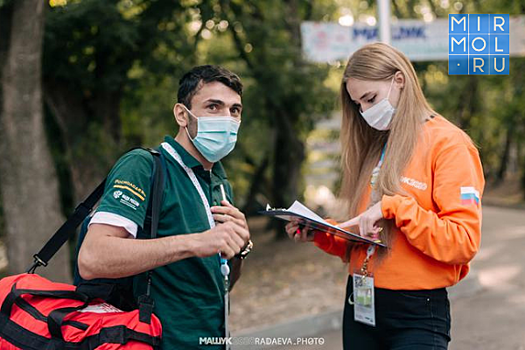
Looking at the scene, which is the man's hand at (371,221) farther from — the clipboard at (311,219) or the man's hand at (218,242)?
the man's hand at (218,242)

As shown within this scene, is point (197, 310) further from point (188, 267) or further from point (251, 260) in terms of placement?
point (251, 260)

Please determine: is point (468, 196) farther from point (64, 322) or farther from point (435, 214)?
point (64, 322)

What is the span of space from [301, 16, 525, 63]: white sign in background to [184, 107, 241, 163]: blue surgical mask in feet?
16.2

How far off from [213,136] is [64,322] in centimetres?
93

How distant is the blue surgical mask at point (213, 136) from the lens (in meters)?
2.40

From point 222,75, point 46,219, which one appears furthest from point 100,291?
point 46,219

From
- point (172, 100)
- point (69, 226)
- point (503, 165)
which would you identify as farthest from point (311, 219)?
point (503, 165)

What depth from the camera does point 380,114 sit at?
2555mm

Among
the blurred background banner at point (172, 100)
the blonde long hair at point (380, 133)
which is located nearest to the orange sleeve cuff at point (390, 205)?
the blonde long hair at point (380, 133)

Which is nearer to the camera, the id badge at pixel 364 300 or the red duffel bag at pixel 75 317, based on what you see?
the red duffel bag at pixel 75 317

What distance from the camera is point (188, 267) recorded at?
2217 mm

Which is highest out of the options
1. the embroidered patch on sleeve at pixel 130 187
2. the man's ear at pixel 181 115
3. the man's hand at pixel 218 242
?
the man's ear at pixel 181 115

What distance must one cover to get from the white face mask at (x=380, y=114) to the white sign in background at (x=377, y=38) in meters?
4.69

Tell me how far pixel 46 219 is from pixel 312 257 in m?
5.81
